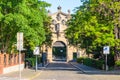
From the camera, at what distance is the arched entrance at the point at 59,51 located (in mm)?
132875

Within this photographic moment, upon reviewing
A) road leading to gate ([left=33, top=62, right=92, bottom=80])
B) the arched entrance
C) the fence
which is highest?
the arched entrance

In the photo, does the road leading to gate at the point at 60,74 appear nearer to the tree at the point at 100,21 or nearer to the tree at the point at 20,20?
the tree at the point at 20,20

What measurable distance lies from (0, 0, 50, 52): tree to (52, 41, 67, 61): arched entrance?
76.1 meters

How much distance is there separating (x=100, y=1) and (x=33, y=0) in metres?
10.5

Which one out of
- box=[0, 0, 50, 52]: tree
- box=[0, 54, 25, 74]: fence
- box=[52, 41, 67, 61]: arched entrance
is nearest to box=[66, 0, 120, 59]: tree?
box=[0, 0, 50, 52]: tree

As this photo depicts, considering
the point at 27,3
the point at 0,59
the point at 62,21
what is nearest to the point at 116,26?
the point at 27,3

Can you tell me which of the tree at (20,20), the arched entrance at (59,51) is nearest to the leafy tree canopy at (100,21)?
the tree at (20,20)

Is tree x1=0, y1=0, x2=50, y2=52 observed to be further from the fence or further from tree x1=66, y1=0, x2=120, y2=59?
tree x1=66, y1=0, x2=120, y2=59

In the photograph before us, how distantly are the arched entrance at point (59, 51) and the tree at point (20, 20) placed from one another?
76.1 meters

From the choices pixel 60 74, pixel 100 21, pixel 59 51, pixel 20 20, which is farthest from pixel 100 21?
pixel 59 51

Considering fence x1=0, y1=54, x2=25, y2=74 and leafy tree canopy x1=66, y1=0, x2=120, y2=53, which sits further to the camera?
leafy tree canopy x1=66, y1=0, x2=120, y2=53

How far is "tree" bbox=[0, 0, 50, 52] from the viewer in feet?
157

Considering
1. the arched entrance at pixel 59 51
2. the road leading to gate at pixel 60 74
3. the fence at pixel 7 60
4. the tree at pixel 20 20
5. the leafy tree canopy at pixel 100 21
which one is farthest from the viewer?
the arched entrance at pixel 59 51

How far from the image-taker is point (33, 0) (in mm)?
53562
